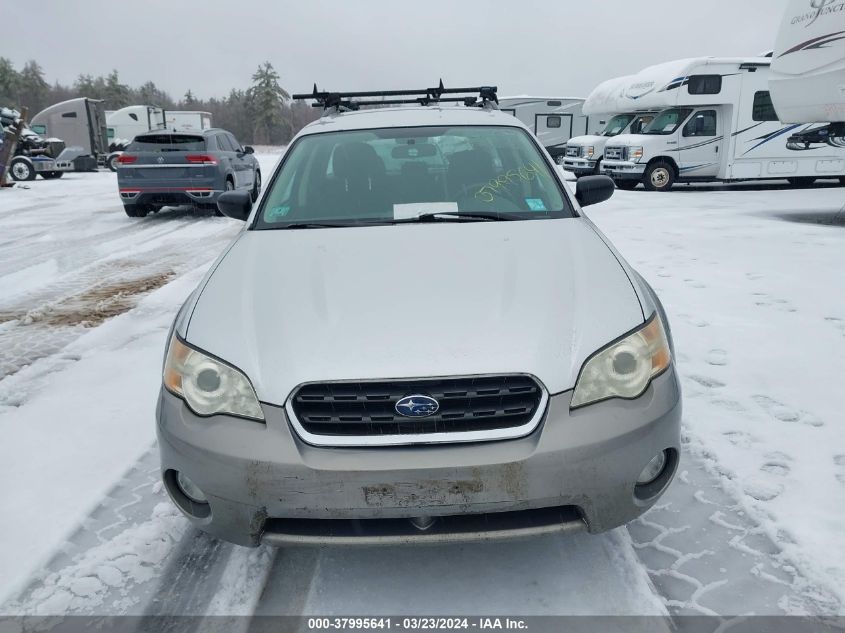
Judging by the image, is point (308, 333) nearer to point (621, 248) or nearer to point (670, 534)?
point (670, 534)

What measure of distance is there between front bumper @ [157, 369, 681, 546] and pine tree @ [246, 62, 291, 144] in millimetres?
95376

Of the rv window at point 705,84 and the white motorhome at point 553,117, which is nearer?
the rv window at point 705,84

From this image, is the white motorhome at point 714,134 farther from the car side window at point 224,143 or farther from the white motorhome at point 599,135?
the car side window at point 224,143

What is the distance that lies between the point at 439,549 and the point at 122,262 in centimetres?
721

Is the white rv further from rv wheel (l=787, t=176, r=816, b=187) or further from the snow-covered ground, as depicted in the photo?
rv wheel (l=787, t=176, r=816, b=187)

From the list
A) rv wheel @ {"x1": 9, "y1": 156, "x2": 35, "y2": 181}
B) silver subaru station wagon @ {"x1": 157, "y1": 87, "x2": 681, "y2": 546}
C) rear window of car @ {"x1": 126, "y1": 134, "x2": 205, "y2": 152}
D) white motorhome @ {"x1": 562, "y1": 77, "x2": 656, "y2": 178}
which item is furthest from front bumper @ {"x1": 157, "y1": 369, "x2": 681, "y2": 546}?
rv wheel @ {"x1": 9, "y1": 156, "x2": 35, "y2": 181}

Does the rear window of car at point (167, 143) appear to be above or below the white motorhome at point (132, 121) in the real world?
below

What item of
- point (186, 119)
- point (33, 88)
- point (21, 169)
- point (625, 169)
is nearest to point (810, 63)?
point (625, 169)

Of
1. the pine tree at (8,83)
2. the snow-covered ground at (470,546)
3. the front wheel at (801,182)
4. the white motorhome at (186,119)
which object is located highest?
the pine tree at (8,83)

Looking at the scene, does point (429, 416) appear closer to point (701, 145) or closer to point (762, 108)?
point (701, 145)

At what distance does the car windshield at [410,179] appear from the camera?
3.16 m

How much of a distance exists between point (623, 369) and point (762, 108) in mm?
16557

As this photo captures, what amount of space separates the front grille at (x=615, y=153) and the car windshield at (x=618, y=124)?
125 centimetres

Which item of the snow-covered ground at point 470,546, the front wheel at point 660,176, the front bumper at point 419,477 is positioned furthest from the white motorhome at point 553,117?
the front bumper at point 419,477
